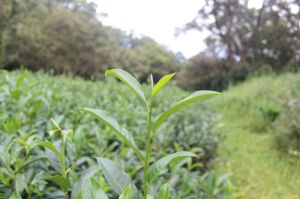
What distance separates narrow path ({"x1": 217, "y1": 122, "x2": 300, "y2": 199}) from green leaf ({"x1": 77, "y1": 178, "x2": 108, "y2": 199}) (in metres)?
2.11

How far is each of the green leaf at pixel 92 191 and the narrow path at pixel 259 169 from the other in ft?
6.91

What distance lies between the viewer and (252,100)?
678cm

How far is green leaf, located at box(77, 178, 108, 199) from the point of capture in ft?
1.39

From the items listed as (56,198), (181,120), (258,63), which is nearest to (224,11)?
(258,63)

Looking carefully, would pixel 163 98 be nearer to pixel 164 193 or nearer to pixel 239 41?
pixel 164 193

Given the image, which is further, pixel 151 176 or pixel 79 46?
pixel 79 46

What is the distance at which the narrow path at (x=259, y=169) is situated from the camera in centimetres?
283

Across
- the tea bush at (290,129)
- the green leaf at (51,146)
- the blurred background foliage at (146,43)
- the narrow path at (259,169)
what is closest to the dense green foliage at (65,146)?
the green leaf at (51,146)

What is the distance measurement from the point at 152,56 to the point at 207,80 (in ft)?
17.7

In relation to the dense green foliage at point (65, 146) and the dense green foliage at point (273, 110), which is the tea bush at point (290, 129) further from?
the dense green foliage at point (65, 146)

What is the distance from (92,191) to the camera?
42 cm

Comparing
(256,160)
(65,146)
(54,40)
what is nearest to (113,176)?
(65,146)

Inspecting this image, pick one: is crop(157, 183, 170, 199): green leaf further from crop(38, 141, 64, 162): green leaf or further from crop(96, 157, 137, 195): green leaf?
crop(38, 141, 64, 162): green leaf

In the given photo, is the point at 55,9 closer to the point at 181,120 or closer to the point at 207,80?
the point at 207,80
